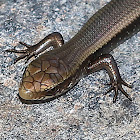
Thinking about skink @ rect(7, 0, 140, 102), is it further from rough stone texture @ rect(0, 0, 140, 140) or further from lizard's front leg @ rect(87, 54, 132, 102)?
rough stone texture @ rect(0, 0, 140, 140)

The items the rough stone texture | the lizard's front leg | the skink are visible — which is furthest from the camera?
the lizard's front leg

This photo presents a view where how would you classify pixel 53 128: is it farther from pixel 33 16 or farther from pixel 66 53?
pixel 33 16

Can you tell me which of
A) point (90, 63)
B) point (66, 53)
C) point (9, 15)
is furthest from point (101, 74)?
point (9, 15)

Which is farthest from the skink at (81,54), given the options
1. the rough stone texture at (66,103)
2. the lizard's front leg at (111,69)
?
the rough stone texture at (66,103)

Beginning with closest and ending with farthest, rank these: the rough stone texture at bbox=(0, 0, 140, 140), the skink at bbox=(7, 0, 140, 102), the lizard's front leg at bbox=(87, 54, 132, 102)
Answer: the skink at bbox=(7, 0, 140, 102)
the rough stone texture at bbox=(0, 0, 140, 140)
the lizard's front leg at bbox=(87, 54, 132, 102)

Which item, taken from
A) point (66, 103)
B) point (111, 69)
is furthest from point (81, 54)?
point (66, 103)

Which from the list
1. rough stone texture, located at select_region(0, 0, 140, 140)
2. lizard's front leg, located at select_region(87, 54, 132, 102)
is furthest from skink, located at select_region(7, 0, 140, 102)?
rough stone texture, located at select_region(0, 0, 140, 140)

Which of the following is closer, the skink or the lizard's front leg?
the skink
